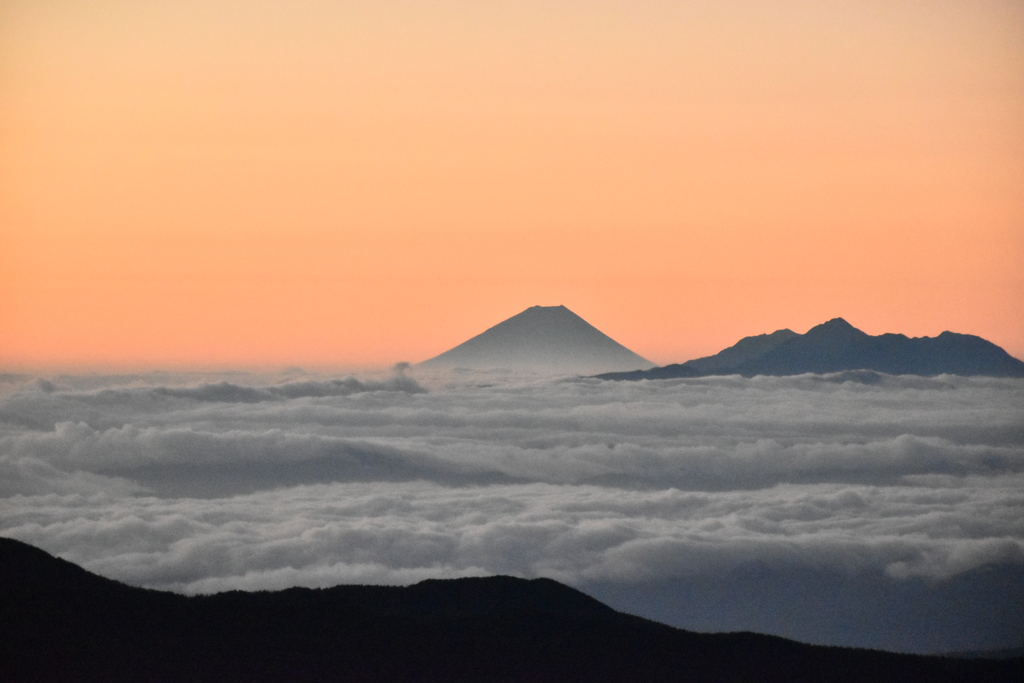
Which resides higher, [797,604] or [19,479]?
[19,479]

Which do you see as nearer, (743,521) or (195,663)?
(195,663)

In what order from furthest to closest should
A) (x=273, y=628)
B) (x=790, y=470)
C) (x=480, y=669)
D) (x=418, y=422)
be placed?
1. (x=418, y=422)
2. (x=790, y=470)
3. (x=273, y=628)
4. (x=480, y=669)

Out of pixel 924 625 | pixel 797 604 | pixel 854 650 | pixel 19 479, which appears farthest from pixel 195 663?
pixel 19 479

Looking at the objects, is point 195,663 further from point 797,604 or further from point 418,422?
point 418,422

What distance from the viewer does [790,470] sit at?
409ft

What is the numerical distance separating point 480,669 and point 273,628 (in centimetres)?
830

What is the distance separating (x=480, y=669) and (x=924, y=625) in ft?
181

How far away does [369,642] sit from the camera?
1345 inches

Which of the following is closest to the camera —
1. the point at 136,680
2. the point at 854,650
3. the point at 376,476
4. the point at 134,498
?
the point at 136,680

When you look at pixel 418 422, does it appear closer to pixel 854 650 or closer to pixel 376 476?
pixel 376 476

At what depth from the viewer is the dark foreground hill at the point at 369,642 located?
31344 mm

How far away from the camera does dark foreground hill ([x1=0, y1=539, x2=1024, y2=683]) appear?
103 ft

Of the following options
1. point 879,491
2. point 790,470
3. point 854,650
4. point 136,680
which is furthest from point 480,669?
point 790,470

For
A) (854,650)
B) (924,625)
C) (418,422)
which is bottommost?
(924,625)
